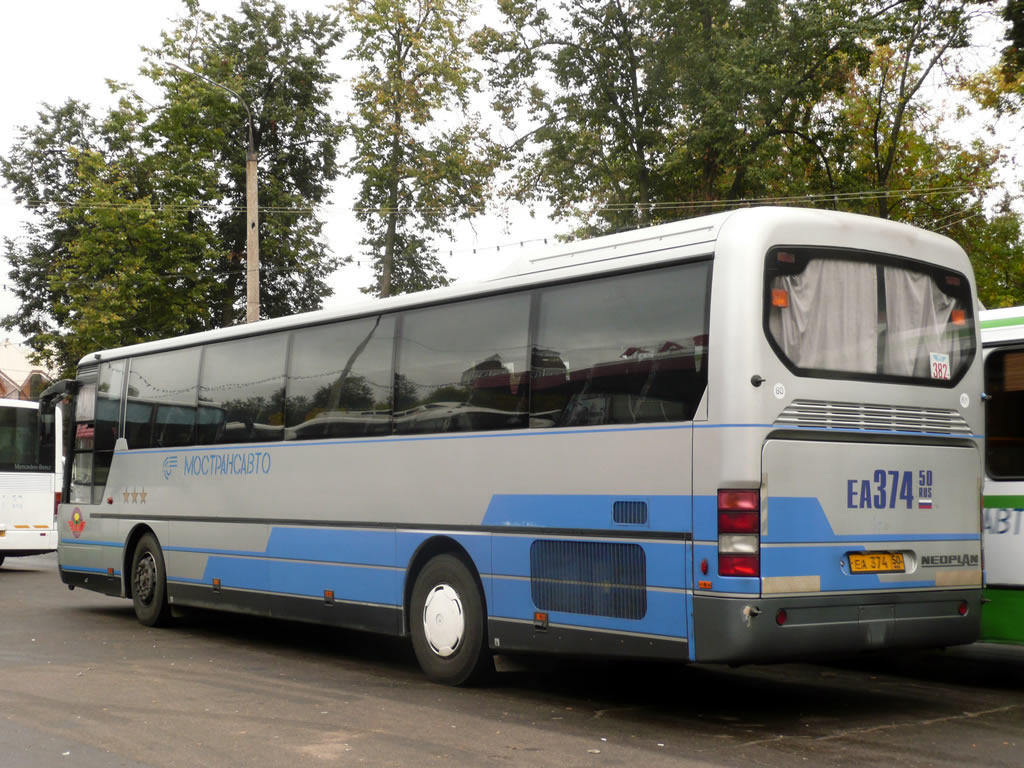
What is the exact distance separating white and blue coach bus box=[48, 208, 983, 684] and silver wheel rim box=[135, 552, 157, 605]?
3.60 meters

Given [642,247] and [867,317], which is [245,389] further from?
[867,317]

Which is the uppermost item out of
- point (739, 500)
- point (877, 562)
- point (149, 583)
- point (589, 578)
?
point (739, 500)

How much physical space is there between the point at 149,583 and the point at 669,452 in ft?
28.2

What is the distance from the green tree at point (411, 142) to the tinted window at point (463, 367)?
1088 inches

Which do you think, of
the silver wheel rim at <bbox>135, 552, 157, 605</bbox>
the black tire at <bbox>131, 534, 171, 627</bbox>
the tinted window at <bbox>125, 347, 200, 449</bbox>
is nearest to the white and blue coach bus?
the tinted window at <bbox>125, 347, 200, 449</bbox>

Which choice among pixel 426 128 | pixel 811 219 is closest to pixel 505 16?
pixel 426 128

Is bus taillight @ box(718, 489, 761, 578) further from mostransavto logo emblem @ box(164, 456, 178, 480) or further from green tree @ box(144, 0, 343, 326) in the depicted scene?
green tree @ box(144, 0, 343, 326)

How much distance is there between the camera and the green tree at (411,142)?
3850 centimetres

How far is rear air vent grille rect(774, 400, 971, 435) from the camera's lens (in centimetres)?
790

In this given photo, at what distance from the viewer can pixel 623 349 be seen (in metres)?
8.59

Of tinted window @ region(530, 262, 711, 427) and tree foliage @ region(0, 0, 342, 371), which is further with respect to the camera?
tree foliage @ region(0, 0, 342, 371)

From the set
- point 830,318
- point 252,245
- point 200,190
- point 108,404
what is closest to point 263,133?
point 200,190

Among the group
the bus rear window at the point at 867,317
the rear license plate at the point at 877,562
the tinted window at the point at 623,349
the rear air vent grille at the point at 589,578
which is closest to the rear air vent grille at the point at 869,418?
the bus rear window at the point at 867,317

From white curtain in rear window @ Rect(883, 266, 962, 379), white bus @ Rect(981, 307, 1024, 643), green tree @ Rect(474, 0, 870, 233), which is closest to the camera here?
white curtain in rear window @ Rect(883, 266, 962, 379)
